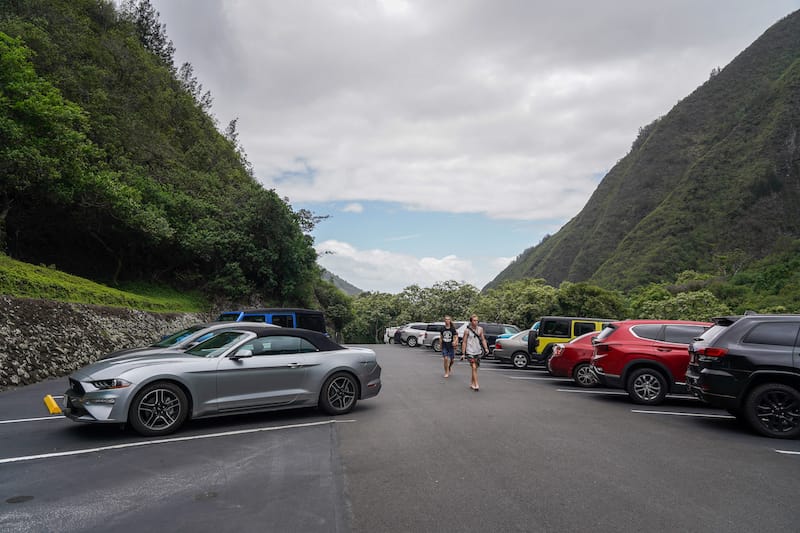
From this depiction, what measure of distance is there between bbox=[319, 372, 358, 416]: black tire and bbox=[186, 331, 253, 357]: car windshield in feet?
5.16

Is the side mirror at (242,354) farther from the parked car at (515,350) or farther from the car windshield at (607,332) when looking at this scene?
the parked car at (515,350)

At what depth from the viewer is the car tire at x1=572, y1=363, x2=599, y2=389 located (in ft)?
44.1

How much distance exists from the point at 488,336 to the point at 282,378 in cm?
1731

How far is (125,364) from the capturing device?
22.4 feet

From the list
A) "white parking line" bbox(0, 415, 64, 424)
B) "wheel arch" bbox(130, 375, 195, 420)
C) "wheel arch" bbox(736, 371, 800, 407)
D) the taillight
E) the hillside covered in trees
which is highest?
the hillside covered in trees

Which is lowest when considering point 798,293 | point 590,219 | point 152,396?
point 152,396

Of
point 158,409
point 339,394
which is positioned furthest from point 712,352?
point 158,409

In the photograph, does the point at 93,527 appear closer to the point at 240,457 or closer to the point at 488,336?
the point at 240,457

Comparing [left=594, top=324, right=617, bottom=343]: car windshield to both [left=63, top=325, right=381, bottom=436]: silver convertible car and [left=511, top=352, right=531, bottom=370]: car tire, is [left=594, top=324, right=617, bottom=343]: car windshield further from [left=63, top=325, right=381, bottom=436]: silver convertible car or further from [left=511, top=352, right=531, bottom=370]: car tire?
[left=511, top=352, right=531, bottom=370]: car tire

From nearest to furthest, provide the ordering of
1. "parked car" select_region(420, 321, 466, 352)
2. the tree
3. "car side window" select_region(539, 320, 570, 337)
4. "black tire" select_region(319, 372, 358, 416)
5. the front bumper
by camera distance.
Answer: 1. the front bumper
2. "black tire" select_region(319, 372, 358, 416)
3. "car side window" select_region(539, 320, 570, 337)
4. "parked car" select_region(420, 321, 466, 352)
5. the tree

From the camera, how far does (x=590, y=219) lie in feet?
427

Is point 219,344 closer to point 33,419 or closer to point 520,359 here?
point 33,419

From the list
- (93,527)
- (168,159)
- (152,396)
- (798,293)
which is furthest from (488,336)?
(798,293)

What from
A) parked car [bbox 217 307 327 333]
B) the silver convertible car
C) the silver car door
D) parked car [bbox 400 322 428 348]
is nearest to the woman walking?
the silver convertible car
